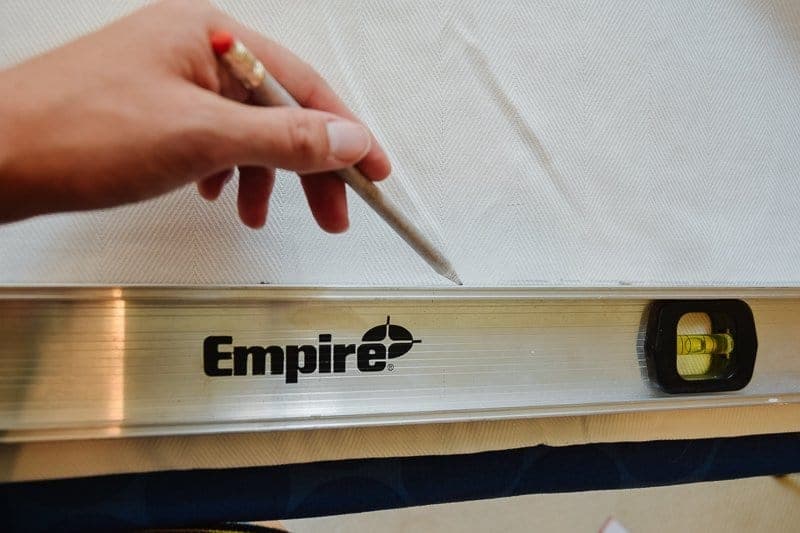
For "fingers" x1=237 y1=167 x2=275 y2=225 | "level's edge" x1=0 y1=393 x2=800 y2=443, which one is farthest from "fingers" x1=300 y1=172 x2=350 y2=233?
"level's edge" x1=0 y1=393 x2=800 y2=443

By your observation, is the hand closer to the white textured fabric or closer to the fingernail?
the fingernail

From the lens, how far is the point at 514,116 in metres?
0.77

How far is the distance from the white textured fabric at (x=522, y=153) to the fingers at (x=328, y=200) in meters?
0.05

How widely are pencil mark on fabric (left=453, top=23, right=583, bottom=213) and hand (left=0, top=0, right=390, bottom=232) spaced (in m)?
0.36

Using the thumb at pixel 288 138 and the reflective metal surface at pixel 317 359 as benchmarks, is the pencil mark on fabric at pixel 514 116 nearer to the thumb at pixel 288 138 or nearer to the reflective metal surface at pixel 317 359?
the reflective metal surface at pixel 317 359

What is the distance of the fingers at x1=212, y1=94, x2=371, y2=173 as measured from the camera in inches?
17.1

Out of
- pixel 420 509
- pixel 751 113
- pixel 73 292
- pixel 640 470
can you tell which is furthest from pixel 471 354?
pixel 751 113

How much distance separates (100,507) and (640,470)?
2.54 ft

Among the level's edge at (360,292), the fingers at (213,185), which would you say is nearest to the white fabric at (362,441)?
the level's edge at (360,292)

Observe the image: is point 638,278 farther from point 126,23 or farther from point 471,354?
point 126,23

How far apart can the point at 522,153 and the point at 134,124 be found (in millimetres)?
509

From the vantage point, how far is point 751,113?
850 millimetres

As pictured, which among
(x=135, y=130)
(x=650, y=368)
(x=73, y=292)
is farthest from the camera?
(x=650, y=368)

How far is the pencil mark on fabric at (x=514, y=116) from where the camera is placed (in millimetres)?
762
